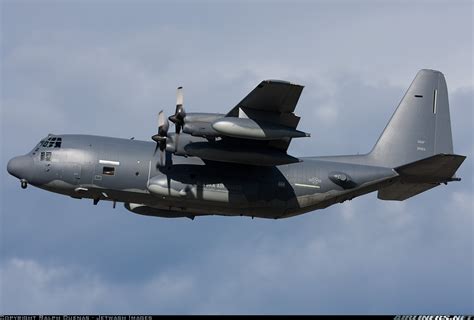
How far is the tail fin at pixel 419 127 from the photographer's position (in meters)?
33.5

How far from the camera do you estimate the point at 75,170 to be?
30438 millimetres

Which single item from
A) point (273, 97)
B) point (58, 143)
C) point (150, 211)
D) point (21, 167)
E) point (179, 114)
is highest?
point (273, 97)

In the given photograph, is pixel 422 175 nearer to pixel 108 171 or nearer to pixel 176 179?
pixel 176 179

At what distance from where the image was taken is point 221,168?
3109cm

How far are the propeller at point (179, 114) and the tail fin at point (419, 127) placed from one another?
7.46m

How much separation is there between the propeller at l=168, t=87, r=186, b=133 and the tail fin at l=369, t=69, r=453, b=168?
746cm

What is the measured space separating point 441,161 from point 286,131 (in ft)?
18.5

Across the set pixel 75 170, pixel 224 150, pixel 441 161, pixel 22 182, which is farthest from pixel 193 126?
pixel 441 161

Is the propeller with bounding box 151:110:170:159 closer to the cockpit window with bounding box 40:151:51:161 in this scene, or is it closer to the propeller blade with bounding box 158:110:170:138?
the propeller blade with bounding box 158:110:170:138

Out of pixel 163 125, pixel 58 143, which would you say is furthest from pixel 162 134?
pixel 58 143

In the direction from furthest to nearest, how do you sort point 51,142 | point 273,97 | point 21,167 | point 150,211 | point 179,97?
point 150,211
point 51,142
point 21,167
point 179,97
point 273,97

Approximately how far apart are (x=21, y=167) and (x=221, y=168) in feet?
21.6

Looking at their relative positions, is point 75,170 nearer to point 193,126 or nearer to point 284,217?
point 193,126

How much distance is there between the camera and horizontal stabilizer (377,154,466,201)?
101ft
